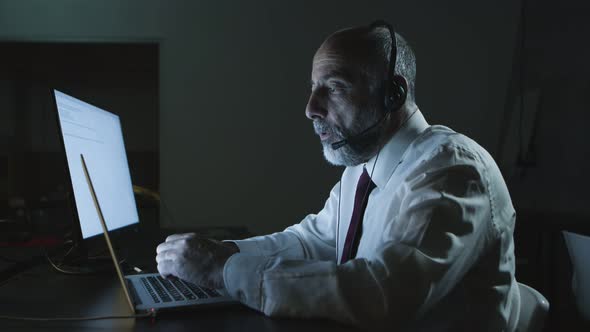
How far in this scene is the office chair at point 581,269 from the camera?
1617 mm

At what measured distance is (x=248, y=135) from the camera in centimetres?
292

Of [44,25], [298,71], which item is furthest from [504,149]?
[44,25]

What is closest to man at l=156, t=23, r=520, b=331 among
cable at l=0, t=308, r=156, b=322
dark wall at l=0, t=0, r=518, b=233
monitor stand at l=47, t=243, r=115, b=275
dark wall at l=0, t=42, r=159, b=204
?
cable at l=0, t=308, r=156, b=322

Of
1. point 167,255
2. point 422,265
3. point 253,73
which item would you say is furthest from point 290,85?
point 422,265

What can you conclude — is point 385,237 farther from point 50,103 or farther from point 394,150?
point 50,103

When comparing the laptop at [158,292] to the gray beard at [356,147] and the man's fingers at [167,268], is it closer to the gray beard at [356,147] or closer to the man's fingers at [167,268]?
the man's fingers at [167,268]

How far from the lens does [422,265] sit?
2.22 ft

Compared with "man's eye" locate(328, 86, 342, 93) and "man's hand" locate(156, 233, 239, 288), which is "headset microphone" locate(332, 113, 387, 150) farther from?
"man's hand" locate(156, 233, 239, 288)

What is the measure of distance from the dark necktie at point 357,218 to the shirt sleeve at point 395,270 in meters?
0.32

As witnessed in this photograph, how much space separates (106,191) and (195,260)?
46 centimetres

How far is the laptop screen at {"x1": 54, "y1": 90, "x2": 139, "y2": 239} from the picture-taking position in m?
0.93

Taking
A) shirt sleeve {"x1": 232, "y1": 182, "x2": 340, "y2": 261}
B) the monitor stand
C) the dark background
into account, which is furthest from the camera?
the dark background

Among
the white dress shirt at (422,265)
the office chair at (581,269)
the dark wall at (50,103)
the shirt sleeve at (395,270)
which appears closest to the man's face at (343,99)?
the white dress shirt at (422,265)

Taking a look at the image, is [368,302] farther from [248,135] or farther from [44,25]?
[44,25]
